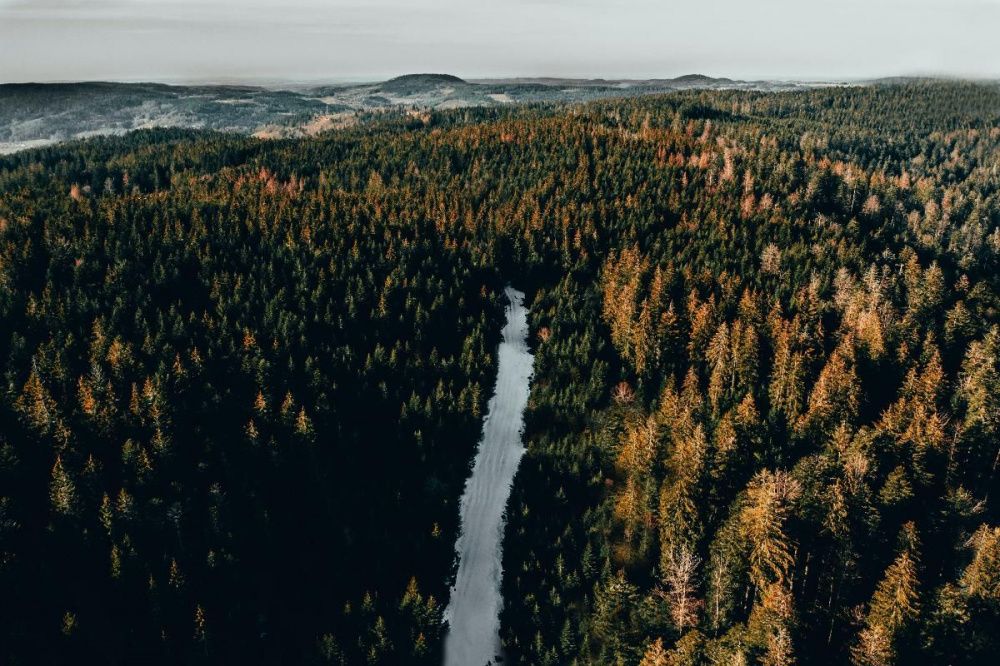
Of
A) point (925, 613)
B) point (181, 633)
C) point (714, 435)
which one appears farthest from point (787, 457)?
point (181, 633)

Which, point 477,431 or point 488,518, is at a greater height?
point 477,431

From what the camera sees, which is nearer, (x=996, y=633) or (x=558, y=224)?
(x=996, y=633)

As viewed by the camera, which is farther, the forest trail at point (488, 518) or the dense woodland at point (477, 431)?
the forest trail at point (488, 518)

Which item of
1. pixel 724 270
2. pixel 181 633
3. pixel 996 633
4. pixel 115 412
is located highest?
pixel 724 270

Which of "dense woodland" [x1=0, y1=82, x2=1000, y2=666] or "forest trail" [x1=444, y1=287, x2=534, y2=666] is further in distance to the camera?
"forest trail" [x1=444, y1=287, x2=534, y2=666]

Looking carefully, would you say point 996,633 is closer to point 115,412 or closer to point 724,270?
point 724,270
